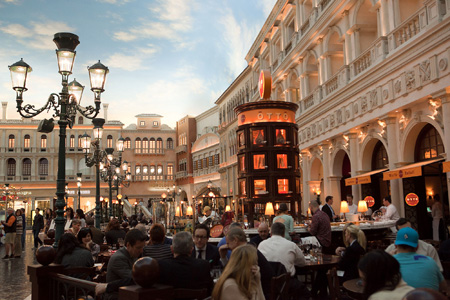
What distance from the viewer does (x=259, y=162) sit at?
15.0 meters

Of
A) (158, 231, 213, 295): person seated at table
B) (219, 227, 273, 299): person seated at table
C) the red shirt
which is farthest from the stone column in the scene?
(158, 231, 213, 295): person seated at table

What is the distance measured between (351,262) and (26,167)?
52781 millimetres

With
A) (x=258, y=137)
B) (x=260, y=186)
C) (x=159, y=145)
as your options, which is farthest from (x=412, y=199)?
(x=159, y=145)

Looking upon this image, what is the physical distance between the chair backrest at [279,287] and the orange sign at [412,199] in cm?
988

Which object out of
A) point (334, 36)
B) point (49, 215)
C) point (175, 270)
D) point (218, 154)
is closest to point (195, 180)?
point (218, 154)

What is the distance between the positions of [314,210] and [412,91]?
523 cm

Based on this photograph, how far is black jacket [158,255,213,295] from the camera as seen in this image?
396cm

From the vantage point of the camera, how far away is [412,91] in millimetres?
12211

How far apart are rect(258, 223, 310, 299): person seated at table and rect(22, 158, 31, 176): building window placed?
51.8 meters

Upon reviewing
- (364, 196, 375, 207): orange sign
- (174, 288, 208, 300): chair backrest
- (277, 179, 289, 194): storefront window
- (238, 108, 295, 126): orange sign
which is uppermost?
(238, 108, 295, 126): orange sign

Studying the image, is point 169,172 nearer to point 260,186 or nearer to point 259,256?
point 260,186

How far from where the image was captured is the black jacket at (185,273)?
3959 millimetres

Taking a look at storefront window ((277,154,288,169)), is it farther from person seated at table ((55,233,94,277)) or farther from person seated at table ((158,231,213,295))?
person seated at table ((158,231,213,295))

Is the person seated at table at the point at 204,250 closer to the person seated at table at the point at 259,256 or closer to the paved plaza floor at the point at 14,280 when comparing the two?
the person seated at table at the point at 259,256
